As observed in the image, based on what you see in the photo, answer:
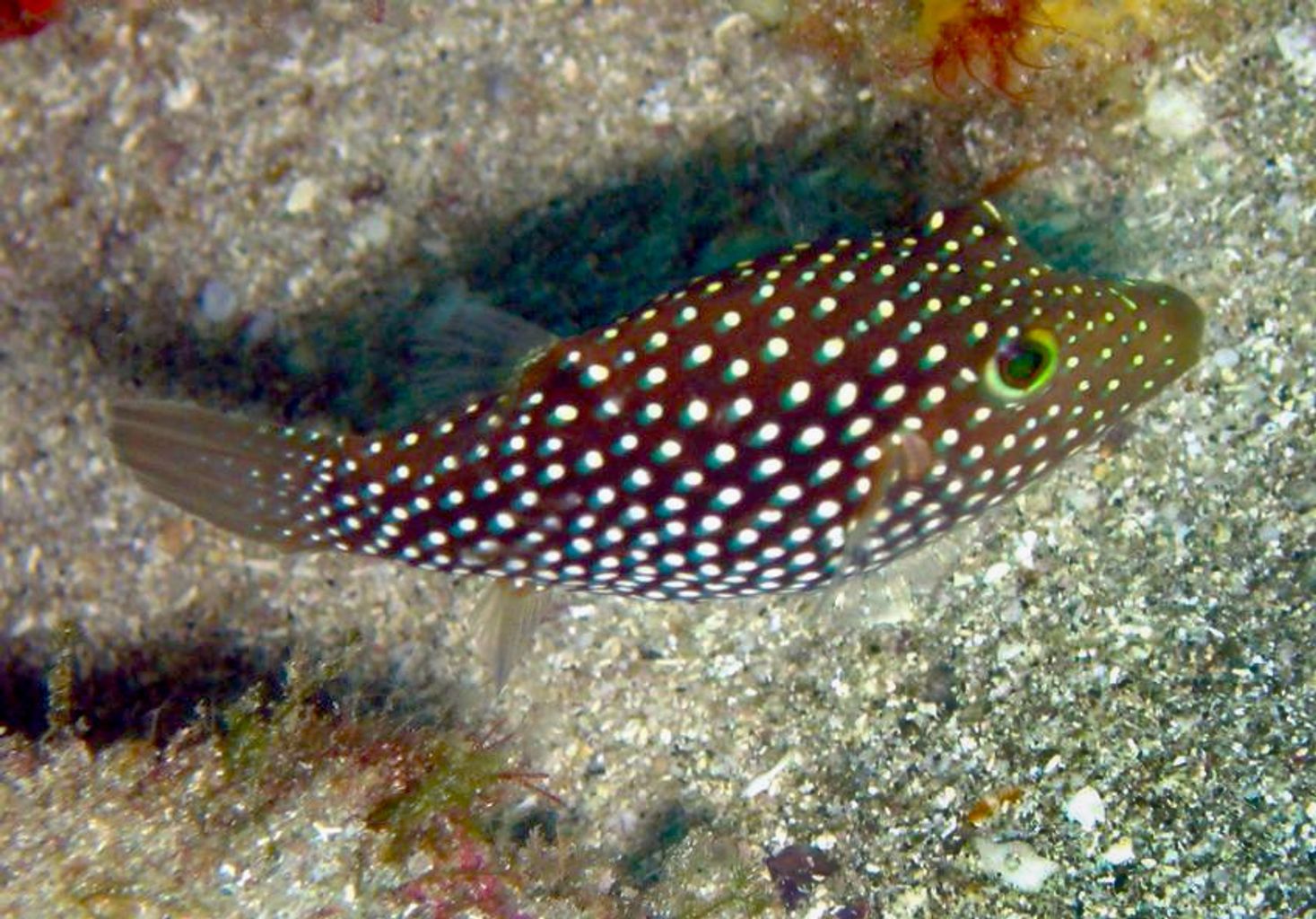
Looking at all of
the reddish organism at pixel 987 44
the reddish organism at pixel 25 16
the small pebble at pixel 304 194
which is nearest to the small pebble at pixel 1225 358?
the reddish organism at pixel 987 44

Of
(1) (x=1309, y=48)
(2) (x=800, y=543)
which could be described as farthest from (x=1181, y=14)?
(2) (x=800, y=543)

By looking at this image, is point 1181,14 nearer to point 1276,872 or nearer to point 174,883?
point 1276,872

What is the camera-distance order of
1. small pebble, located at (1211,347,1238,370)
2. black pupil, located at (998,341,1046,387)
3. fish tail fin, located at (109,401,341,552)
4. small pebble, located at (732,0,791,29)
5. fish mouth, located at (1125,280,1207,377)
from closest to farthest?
black pupil, located at (998,341,1046,387), fish mouth, located at (1125,280,1207,377), fish tail fin, located at (109,401,341,552), small pebble, located at (1211,347,1238,370), small pebble, located at (732,0,791,29)

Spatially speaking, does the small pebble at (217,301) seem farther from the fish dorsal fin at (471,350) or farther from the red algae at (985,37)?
the red algae at (985,37)

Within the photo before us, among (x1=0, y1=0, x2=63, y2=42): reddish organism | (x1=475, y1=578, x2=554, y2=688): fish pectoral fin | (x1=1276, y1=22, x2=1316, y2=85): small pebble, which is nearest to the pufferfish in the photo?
(x1=475, y1=578, x2=554, y2=688): fish pectoral fin

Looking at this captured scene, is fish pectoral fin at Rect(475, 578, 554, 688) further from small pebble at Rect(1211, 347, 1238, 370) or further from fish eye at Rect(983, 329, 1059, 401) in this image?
small pebble at Rect(1211, 347, 1238, 370)

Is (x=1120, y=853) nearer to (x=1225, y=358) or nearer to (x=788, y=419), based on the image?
(x=1225, y=358)
